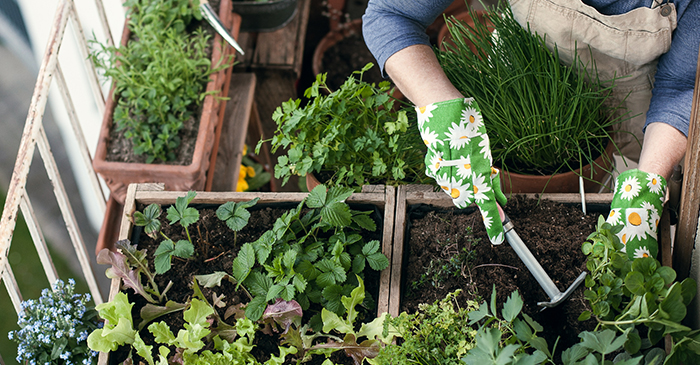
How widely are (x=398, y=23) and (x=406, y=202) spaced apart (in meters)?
0.35

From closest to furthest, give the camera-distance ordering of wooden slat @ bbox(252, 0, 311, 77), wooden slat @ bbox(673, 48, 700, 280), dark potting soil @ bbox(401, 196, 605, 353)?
wooden slat @ bbox(673, 48, 700, 280) → dark potting soil @ bbox(401, 196, 605, 353) → wooden slat @ bbox(252, 0, 311, 77)

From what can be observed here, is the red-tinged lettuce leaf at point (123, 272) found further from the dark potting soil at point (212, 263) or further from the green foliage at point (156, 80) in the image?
the green foliage at point (156, 80)

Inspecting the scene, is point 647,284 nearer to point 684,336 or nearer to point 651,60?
point 684,336

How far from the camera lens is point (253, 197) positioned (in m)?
1.13

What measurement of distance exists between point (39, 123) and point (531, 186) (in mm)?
1027

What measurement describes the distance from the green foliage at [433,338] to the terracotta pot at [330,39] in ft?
5.05

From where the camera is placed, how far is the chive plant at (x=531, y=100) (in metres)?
1.08

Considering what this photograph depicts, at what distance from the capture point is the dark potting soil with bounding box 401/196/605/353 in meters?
0.94

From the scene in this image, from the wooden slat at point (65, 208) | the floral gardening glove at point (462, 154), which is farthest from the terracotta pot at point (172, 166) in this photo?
the floral gardening glove at point (462, 154)

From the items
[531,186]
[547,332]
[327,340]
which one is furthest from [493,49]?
[327,340]

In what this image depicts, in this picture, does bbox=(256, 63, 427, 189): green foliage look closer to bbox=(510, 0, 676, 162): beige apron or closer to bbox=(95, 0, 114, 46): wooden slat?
bbox=(510, 0, 676, 162): beige apron

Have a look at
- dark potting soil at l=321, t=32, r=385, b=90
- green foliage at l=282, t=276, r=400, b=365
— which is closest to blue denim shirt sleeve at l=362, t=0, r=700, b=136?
green foliage at l=282, t=276, r=400, b=365

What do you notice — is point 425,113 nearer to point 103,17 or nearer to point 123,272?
point 123,272

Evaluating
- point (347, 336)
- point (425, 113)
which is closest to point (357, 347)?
point (347, 336)
